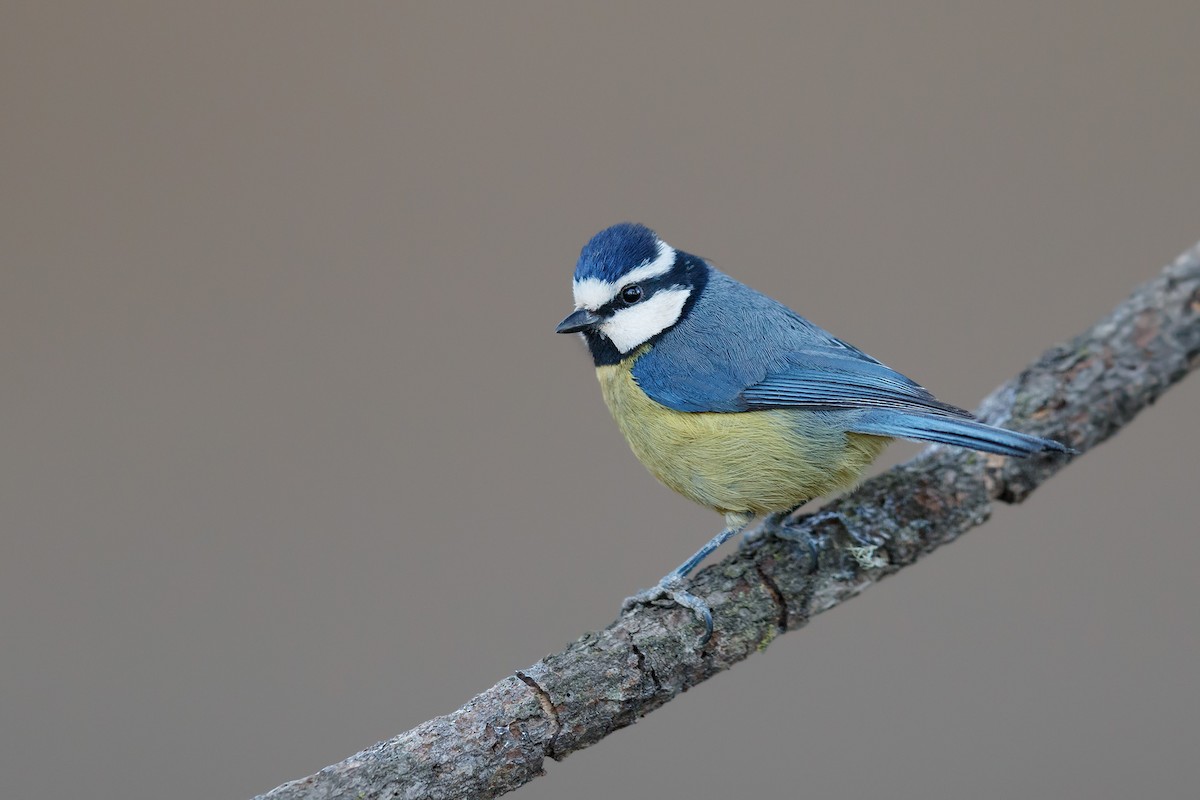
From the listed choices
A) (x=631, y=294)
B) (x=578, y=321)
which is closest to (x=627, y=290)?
(x=631, y=294)

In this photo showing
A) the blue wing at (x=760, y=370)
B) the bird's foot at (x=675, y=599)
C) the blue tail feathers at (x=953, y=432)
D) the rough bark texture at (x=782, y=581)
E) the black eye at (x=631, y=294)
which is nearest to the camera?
the rough bark texture at (x=782, y=581)

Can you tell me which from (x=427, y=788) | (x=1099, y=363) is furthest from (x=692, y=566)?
(x=1099, y=363)

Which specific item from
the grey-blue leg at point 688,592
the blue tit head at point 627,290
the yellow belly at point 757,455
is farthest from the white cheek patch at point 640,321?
the grey-blue leg at point 688,592

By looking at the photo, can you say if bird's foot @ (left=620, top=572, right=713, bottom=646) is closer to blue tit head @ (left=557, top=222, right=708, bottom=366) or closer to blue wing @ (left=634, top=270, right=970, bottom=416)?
blue wing @ (left=634, top=270, right=970, bottom=416)

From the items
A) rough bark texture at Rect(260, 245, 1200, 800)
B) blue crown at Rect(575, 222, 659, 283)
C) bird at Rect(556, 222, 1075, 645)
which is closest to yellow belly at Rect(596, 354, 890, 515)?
bird at Rect(556, 222, 1075, 645)

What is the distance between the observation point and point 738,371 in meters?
1.97

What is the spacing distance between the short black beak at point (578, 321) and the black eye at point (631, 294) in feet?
0.24

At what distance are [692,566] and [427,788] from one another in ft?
2.27

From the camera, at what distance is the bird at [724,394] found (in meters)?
1.90

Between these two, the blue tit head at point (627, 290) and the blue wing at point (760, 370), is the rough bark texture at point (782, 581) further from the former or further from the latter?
the blue tit head at point (627, 290)

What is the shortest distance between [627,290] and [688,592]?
23.9 inches

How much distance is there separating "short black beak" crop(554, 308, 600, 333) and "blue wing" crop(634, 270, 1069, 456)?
0.43 feet

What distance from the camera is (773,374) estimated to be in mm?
1969

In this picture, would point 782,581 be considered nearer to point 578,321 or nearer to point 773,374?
point 773,374
